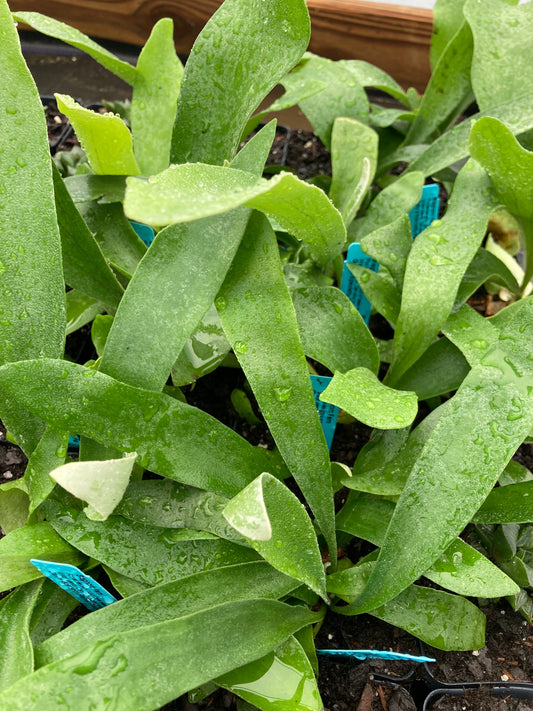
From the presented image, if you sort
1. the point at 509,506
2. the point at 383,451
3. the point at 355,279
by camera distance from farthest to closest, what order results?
1. the point at 355,279
2. the point at 383,451
3. the point at 509,506

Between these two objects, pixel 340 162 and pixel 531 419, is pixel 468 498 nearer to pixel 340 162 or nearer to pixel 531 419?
pixel 531 419

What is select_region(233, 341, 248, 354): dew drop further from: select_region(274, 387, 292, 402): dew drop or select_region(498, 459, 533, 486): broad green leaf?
select_region(498, 459, 533, 486): broad green leaf

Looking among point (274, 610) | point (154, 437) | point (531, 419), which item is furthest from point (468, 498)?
point (154, 437)

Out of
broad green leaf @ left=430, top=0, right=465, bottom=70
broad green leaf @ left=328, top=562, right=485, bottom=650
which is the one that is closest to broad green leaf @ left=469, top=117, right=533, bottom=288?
broad green leaf @ left=430, top=0, right=465, bottom=70

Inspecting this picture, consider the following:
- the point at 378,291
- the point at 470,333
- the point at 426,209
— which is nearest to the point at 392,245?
the point at 378,291

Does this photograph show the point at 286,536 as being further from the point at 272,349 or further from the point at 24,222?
the point at 24,222

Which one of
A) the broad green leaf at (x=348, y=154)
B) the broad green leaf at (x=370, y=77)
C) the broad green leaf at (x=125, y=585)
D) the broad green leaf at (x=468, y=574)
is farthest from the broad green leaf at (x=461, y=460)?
the broad green leaf at (x=370, y=77)
